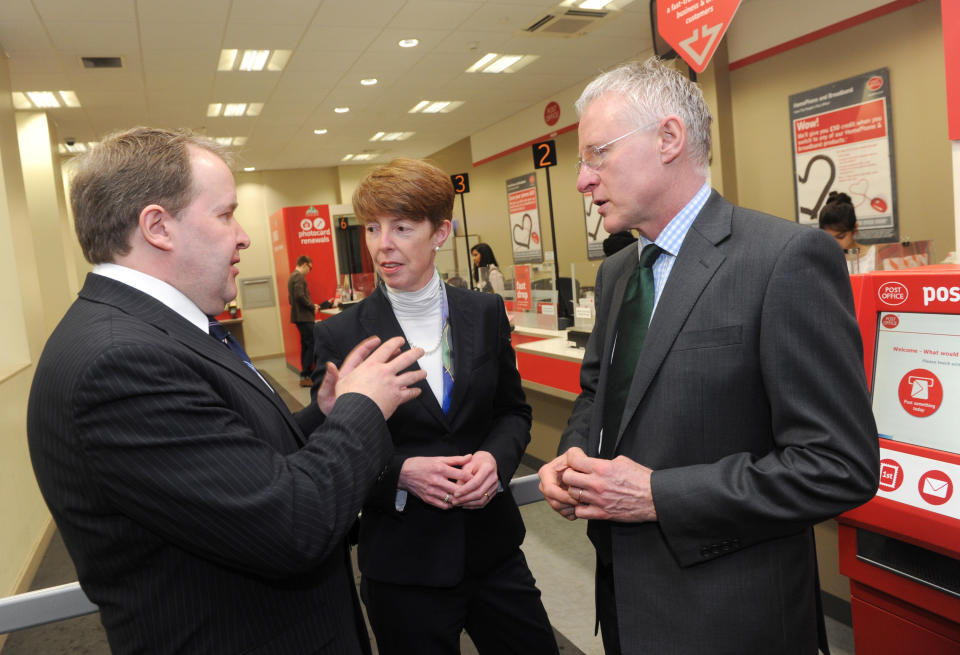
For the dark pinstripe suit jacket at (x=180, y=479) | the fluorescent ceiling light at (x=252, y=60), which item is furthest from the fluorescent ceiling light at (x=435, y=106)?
the dark pinstripe suit jacket at (x=180, y=479)

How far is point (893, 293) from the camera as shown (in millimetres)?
1486

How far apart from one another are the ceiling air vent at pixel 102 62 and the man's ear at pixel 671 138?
6.85 m

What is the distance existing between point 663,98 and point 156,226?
906mm

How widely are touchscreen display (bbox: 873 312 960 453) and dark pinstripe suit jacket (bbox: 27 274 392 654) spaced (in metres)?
1.14

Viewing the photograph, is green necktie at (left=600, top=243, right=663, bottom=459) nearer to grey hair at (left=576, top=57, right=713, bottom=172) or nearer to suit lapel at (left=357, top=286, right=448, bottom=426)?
grey hair at (left=576, top=57, right=713, bottom=172)

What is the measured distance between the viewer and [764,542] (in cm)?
114

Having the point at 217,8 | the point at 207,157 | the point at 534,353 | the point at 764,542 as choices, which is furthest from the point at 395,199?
the point at 217,8

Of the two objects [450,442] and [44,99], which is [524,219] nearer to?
[44,99]

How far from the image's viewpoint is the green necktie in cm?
125

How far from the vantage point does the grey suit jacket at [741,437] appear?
104 cm

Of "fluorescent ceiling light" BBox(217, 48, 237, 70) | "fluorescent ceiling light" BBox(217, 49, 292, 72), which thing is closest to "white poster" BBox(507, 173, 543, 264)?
"fluorescent ceiling light" BBox(217, 49, 292, 72)

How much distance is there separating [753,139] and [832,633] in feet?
18.5

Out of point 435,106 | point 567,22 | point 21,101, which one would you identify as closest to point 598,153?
point 567,22

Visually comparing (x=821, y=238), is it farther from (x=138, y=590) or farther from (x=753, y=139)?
(x=753, y=139)
